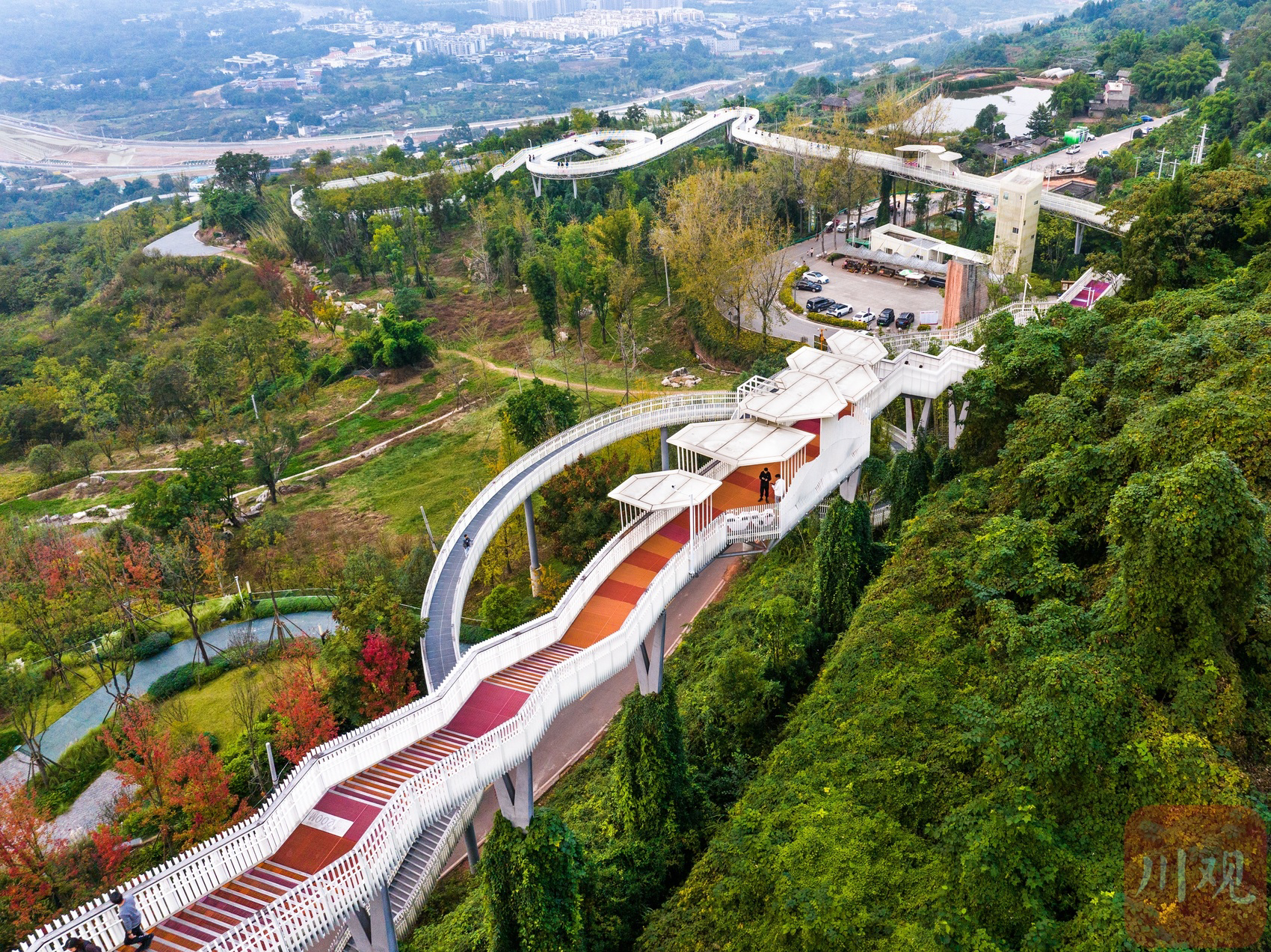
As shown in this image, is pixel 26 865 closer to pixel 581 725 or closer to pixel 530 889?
pixel 530 889

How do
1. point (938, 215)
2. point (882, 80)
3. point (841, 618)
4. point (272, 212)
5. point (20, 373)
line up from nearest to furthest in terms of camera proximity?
point (841, 618)
point (20, 373)
point (938, 215)
point (272, 212)
point (882, 80)

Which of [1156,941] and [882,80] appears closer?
[1156,941]

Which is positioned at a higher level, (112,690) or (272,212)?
(272,212)

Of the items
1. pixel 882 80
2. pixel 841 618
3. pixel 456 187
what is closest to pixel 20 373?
pixel 456 187

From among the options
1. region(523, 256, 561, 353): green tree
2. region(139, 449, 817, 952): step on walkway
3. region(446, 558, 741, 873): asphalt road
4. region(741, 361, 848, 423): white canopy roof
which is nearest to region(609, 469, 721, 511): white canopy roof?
region(139, 449, 817, 952): step on walkway

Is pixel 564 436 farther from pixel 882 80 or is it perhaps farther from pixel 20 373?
pixel 882 80

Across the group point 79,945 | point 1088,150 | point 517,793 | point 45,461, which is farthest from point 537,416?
point 1088,150

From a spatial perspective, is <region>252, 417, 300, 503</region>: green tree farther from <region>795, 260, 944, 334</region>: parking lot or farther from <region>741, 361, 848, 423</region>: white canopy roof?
<region>795, 260, 944, 334</region>: parking lot
